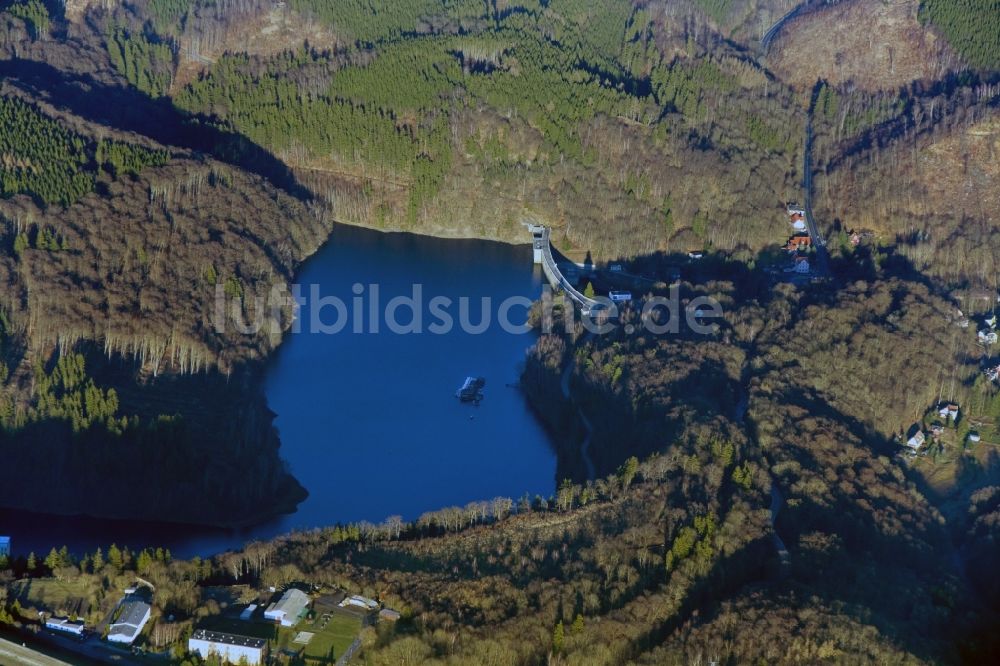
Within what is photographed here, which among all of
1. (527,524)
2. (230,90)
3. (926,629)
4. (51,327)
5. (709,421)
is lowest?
(926,629)

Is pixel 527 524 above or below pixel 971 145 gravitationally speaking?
below

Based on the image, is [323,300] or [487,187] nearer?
[323,300]

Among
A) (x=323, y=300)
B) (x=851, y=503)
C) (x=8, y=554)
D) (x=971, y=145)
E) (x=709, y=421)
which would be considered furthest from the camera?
(x=971, y=145)

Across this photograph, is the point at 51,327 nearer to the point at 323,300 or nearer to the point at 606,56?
the point at 323,300

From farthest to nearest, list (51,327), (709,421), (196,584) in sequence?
1. (51,327)
2. (709,421)
3. (196,584)

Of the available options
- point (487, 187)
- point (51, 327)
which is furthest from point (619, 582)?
point (487, 187)

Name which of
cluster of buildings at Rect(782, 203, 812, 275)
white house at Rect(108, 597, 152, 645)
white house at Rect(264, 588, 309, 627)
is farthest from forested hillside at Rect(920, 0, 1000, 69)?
white house at Rect(108, 597, 152, 645)

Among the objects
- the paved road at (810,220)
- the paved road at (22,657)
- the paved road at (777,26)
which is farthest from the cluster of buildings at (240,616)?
the paved road at (777,26)
